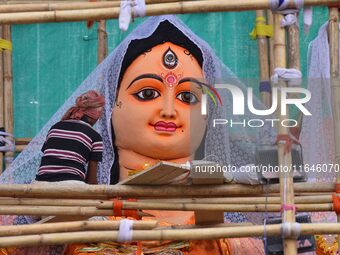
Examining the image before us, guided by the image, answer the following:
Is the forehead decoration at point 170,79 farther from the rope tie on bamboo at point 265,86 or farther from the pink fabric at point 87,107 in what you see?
the rope tie on bamboo at point 265,86

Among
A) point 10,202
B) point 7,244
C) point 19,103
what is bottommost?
point 7,244

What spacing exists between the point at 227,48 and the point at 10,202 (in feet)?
5.79

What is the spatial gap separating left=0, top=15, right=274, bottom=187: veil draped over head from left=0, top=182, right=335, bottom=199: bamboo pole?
7.1 inches

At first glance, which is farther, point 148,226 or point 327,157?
point 327,157

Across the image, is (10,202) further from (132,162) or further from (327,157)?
(327,157)

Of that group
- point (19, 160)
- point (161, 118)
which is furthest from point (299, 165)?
point (19, 160)

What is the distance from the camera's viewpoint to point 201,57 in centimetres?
418

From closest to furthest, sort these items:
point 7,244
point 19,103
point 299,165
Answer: point 7,244 → point 299,165 → point 19,103

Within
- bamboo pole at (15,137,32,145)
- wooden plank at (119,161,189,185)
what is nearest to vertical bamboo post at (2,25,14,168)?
bamboo pole at (15,137,32,145)

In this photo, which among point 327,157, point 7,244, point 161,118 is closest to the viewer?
point 7,244

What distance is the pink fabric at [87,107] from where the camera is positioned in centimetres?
394

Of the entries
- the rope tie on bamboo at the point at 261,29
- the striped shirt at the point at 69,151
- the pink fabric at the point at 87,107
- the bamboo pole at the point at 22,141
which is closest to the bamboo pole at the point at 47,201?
the striped shirt at the point at 69,151

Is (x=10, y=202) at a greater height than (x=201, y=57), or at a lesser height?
lesser

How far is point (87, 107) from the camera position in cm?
396
